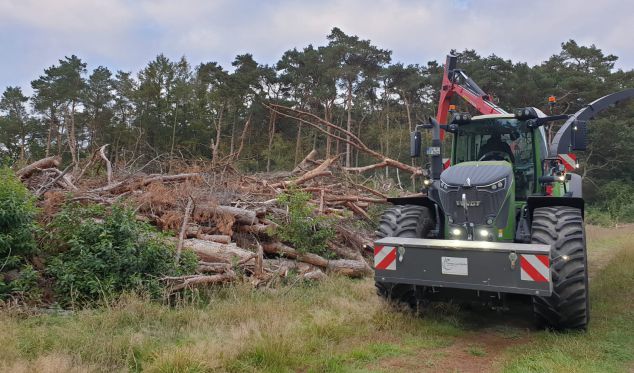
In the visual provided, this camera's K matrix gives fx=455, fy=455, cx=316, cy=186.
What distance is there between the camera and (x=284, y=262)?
8.18 meters

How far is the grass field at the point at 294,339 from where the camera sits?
158 inches

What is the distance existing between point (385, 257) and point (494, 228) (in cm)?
137

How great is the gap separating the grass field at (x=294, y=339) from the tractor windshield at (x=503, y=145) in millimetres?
1979

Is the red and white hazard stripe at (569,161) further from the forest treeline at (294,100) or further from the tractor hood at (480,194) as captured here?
the forest treeline at (294,100)

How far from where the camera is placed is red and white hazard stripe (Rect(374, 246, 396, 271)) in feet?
16.7

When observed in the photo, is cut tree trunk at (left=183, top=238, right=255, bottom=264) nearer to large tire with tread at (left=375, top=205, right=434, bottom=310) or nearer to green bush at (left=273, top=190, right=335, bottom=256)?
green bush at (left=273, top=190, right=335, bottom=256)

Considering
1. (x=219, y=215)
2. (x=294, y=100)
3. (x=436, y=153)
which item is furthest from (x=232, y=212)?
(x=294, y=100)

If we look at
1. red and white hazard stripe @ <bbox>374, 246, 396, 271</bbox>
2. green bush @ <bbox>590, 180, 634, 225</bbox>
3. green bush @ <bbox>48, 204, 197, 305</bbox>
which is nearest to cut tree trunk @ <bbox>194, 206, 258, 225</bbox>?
green bush @ <bbox>48, 204, 197, 305</bbox>

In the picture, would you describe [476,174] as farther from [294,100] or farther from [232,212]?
[294,100]

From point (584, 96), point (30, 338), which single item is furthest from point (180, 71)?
point (30, 338)

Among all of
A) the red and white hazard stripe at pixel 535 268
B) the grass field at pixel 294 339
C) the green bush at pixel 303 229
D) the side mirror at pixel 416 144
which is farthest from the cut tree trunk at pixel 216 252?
the red and white hazard stripe at pixel 535 268

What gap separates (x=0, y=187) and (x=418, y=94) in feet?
124

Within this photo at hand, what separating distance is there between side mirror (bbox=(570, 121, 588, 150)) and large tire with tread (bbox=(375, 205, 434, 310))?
2269 millimetres

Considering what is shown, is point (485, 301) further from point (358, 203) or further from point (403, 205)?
point (358, 203)
